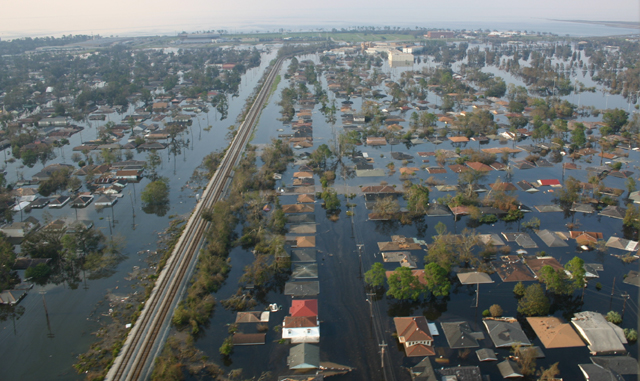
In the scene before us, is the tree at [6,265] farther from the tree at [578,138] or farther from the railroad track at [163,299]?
the tree at [578,138]

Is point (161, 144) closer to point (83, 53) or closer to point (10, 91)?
point (10, 91)

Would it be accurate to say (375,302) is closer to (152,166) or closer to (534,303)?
(534,303)

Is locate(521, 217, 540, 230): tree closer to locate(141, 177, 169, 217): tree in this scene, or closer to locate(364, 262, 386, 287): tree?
locate(364, 262, 386, 287): tree

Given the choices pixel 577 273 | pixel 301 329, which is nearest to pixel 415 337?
pixel 301 329

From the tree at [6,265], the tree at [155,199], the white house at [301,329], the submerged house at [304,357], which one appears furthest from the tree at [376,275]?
the tree at [6,265]

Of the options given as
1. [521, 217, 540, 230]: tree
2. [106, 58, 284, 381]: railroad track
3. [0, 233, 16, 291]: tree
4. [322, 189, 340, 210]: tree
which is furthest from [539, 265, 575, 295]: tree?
[0, 233, 16, 291]: tree

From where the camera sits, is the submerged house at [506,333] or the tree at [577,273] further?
the tree at [577,273]

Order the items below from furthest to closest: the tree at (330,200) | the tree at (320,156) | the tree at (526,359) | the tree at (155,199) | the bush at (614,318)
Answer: the tree at (320,156) → the tree at (155,199) → the tree at (330,200) → the bush at (614,318) → the tree at (526,359)

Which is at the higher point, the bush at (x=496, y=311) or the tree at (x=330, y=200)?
the tree at (x=330, y=200)
